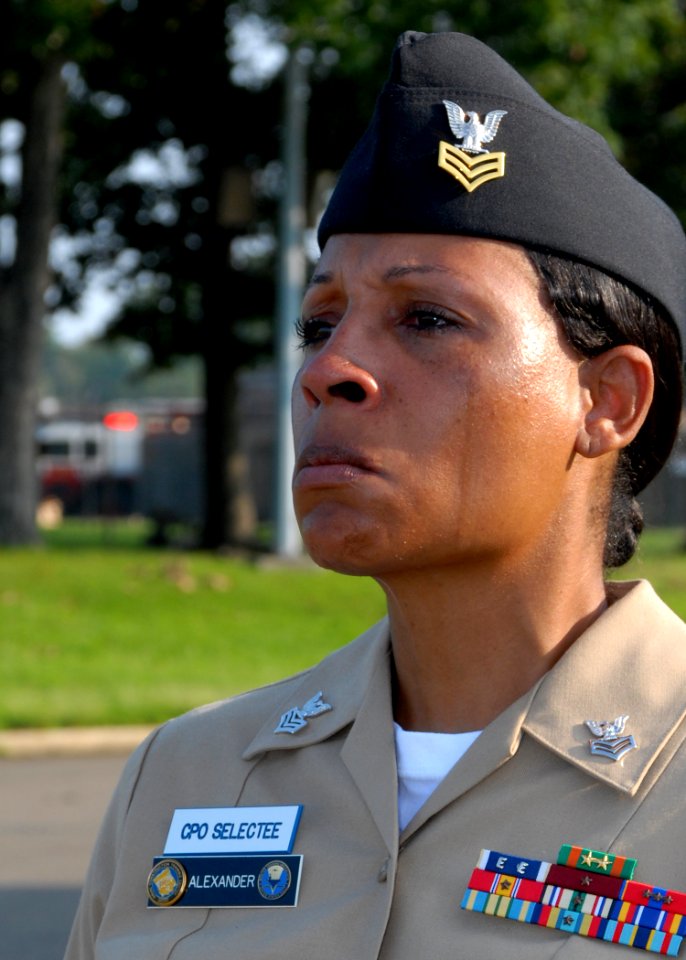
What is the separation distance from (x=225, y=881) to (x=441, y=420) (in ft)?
1.93

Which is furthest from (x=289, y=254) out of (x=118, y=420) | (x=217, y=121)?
(x=118, y=420)

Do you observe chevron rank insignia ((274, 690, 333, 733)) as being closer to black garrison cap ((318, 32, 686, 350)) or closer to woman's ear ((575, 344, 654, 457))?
woman's ear ((575, 344, 654, 457))

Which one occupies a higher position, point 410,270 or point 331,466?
point 410,270

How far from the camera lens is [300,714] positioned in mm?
1960

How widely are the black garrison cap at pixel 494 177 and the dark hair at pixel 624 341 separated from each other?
2 cm

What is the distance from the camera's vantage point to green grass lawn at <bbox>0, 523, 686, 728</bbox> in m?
10.5

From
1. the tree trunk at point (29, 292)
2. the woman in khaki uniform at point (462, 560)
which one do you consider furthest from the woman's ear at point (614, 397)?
the tree trunk at point (29, 292)

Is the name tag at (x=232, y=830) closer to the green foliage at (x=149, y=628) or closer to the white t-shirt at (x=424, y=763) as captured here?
the white t-shirt at (x=424, y=763)

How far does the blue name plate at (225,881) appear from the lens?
1.79m

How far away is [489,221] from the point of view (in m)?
1.78

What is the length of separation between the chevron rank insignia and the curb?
7674 millimetres

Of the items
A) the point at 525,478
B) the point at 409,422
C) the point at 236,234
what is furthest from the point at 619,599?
the point at 236,234

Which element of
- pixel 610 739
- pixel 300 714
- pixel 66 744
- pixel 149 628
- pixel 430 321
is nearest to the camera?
pixel 610 739

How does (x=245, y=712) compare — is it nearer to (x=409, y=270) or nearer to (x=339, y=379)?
(x=339, y=379)
